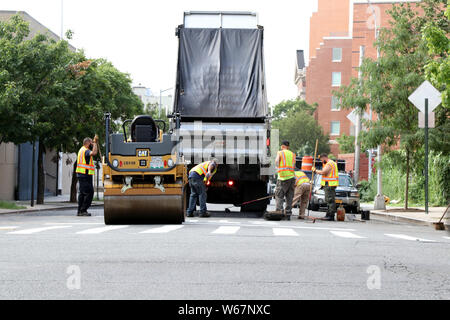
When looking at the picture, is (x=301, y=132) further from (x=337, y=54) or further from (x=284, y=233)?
(x=284, y=233)

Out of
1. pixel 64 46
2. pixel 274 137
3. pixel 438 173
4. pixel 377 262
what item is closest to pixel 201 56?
pixel 274 137

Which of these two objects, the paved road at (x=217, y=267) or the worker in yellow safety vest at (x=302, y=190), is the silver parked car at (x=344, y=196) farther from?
the paved road at (x=217, y=267)

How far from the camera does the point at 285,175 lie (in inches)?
821

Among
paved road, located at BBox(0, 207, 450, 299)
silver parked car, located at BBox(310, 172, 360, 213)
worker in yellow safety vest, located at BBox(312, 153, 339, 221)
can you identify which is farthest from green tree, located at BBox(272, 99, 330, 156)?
paved road, located at BBox(0, 207, 450, 299)

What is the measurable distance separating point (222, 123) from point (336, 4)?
80765 millimetres

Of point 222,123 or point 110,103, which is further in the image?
point 110,103

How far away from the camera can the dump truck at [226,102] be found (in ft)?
68.5

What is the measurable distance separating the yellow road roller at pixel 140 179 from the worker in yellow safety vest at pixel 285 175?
15.0 feet

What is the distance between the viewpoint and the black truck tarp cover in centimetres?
2161

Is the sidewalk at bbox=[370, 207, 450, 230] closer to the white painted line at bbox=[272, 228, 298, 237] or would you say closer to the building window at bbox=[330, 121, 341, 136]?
the white painted line at bbox=[272, 228, 298, 237]

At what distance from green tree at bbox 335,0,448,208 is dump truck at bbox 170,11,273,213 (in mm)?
8078

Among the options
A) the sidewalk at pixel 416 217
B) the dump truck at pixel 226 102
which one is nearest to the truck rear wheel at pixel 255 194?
the dump truck at pixel 226 102

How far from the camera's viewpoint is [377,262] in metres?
9.86
